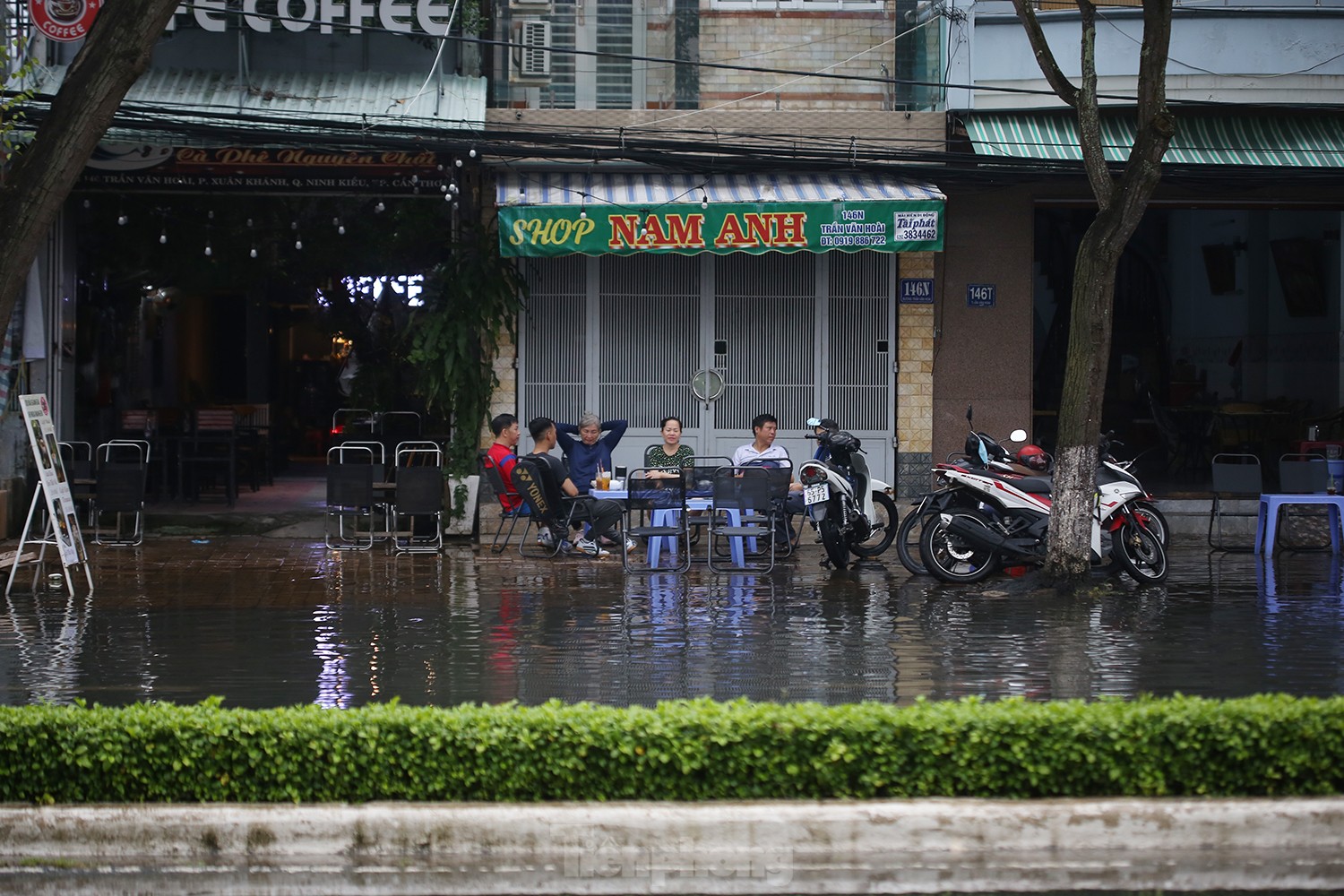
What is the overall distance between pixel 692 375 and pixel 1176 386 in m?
8.52

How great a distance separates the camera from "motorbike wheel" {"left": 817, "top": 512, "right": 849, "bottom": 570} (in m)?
11.8

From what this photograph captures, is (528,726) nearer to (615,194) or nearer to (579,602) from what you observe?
(579,602)

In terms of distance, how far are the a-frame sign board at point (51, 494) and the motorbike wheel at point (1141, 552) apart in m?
8.25

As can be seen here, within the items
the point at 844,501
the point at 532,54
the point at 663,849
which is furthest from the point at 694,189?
the point at 663,849

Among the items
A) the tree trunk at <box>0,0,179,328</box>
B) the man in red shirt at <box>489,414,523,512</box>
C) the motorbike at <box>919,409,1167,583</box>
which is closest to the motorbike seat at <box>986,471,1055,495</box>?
the motorbike at <box>919,409,1167,583</box>

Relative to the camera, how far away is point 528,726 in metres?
5.30

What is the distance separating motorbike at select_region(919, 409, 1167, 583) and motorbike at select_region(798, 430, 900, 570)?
30.4 inches

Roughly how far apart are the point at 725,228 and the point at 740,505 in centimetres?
339

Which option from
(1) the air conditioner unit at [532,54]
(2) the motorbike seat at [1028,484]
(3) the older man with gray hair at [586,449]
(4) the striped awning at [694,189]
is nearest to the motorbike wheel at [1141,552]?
(2) the motorbike seat at [1028,484]

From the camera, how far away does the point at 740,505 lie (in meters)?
11.4

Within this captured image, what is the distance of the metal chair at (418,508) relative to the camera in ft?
42.5

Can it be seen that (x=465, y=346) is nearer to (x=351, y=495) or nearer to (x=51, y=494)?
(x=351, y=495)

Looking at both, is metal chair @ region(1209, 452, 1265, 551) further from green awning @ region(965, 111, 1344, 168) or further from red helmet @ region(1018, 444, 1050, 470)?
green awning @ region(965, 111, 1344, 168)

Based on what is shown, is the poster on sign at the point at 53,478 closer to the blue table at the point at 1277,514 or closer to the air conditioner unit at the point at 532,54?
the air conditioner unit at the point at 532,54
